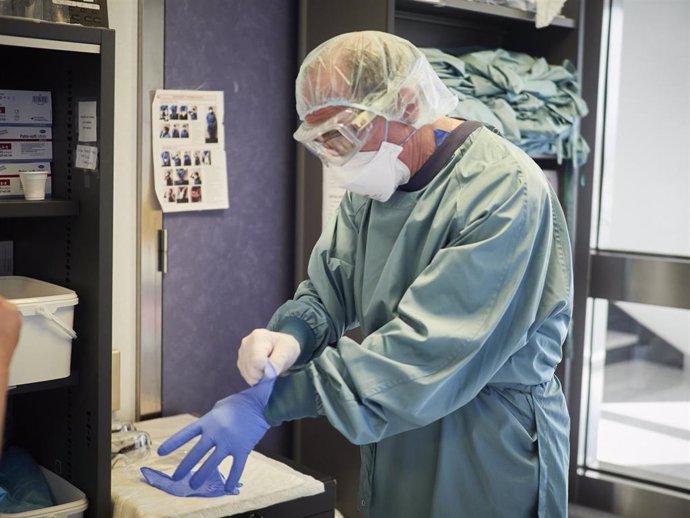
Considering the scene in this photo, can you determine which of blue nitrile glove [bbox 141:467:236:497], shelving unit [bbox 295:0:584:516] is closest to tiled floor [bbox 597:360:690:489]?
shelving unit [bbox 295:0:584:516]

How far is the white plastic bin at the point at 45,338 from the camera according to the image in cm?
194

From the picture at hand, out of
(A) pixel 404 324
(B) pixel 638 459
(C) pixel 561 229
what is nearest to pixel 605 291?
(B) pixel 638 459

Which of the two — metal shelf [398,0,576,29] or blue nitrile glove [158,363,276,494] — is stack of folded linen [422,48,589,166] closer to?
metal shelf [398,0,576,29]

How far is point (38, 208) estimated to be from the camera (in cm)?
195

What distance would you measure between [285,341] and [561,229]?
1.73ft

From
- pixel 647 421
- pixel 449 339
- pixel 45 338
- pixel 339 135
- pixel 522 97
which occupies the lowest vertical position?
pixel 647 421

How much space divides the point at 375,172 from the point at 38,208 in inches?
29.4

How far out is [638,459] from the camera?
332 centimetres

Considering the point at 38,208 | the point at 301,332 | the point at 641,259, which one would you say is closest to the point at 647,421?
the point at 641,259

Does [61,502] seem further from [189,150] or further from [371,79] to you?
[371,79]

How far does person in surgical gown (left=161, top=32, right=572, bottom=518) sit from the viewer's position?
4.93 feet

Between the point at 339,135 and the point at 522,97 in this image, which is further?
the point at 522,97

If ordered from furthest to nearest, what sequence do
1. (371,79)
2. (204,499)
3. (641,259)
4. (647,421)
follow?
1. (647,421)
2. (641,259)
3. (204,499)
4. (371,79)

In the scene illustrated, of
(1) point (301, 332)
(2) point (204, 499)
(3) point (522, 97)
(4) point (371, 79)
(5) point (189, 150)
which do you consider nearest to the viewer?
(4) point (371, 79)
